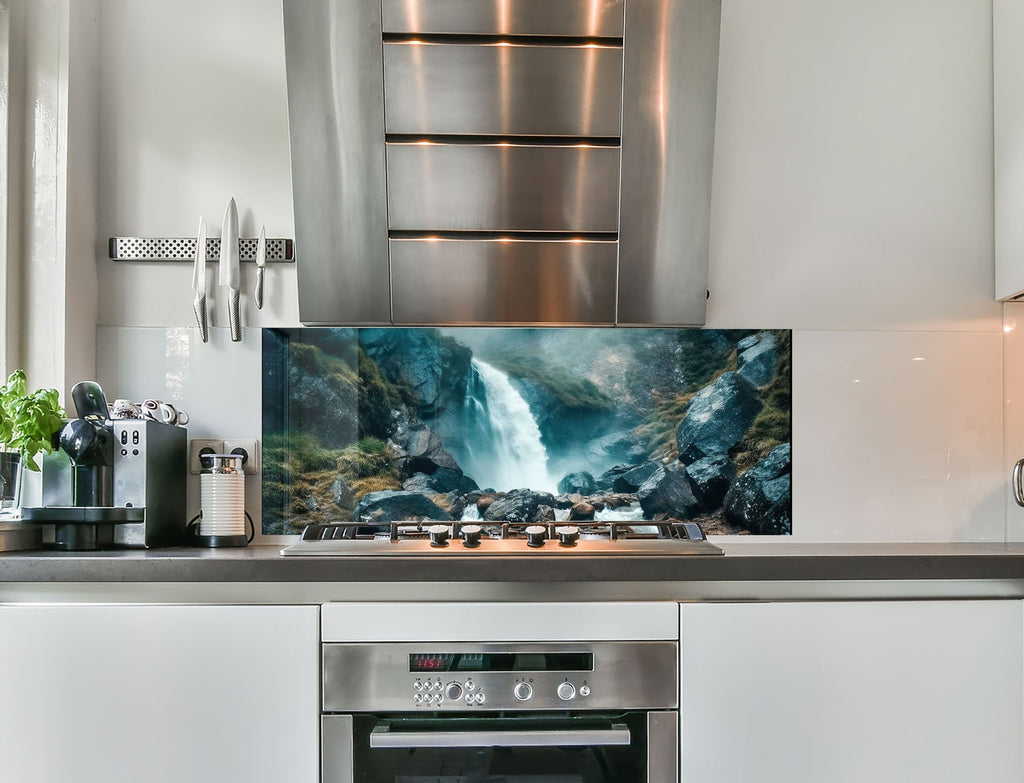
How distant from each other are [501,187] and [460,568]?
3.00 feet

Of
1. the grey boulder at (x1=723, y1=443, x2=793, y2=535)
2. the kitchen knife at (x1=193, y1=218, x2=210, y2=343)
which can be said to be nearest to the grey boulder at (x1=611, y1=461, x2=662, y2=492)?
the grey boulder at (x1=723, y1=443, x2=793, y2=535)

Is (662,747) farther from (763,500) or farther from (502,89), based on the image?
(502,89)

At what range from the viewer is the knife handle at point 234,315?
205 centimetres

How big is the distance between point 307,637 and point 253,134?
1.31 meters

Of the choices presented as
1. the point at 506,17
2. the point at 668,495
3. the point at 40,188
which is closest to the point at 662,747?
the point at 668,495

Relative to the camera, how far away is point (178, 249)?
2084mm

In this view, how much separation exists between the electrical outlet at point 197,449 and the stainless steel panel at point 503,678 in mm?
773

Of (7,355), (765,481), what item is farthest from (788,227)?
(7,355)

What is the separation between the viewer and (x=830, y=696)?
5.08 ft

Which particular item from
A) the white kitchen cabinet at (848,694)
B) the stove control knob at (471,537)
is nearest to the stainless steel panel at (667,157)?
the stove control knob at (471,537)

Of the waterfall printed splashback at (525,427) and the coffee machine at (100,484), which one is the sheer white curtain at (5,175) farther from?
the waterfall printed splashback at (525,427)

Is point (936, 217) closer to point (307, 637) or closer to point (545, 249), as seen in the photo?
point (545, 249)

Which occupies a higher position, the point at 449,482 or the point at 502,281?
the point at 502,281

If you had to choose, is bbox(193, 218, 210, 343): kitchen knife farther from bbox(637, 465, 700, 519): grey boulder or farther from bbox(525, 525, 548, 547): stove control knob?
bbox(637, 465, 700, 519): grey boulder
